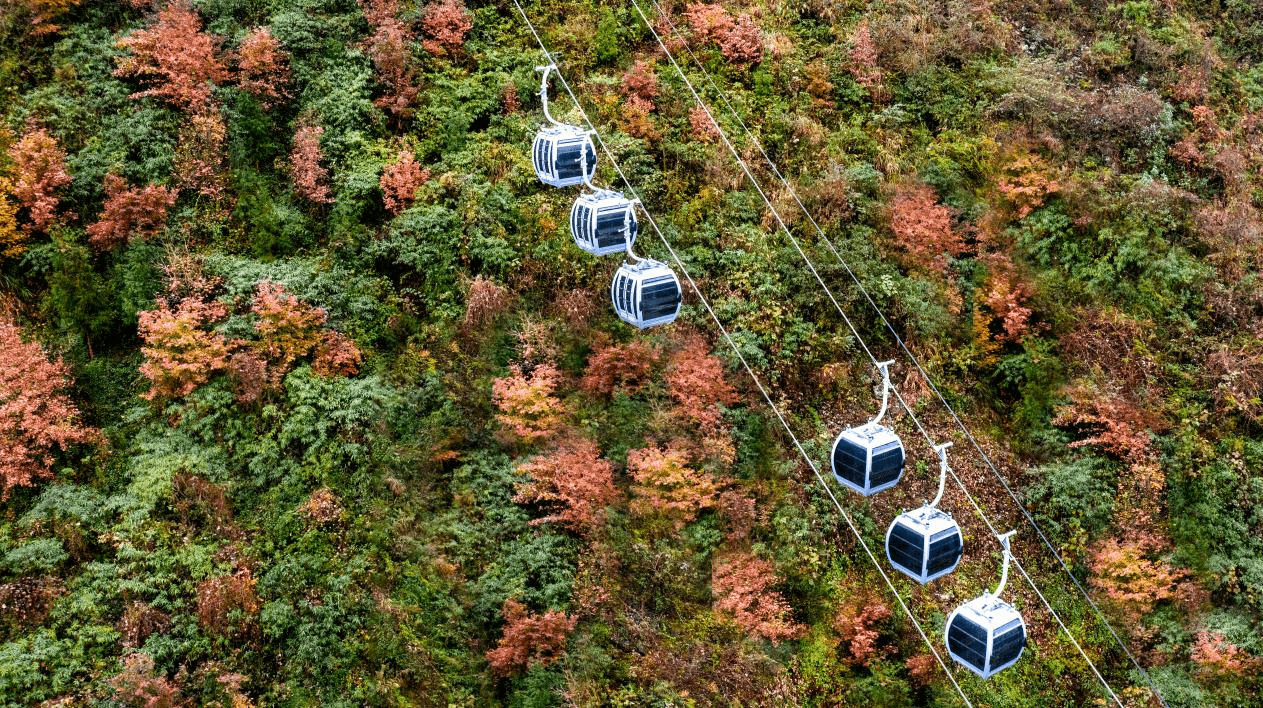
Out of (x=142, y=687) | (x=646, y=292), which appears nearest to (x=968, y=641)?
(x=646, y=292)

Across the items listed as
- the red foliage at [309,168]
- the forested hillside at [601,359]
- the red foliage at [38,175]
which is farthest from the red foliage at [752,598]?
the red foliage at [38,175]

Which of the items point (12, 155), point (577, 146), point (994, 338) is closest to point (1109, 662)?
point (994, 338)

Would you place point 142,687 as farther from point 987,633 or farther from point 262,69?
point 262,69

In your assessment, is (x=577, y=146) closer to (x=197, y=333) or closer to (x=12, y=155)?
(x=197, y=333)

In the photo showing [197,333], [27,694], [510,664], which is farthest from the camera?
[197,333]

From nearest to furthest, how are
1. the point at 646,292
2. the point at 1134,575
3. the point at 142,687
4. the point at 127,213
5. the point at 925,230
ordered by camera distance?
the point at 142,687
the point at 646,292
the point at 1134,575
the point at 127,213
the point at 925,230

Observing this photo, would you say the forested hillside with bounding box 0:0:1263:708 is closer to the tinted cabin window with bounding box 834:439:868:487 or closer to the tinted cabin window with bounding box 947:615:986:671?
the tinted cabin window with bounding box 947:615:986:671
